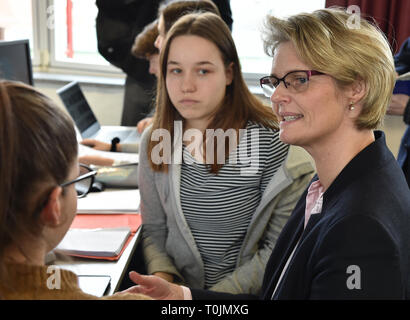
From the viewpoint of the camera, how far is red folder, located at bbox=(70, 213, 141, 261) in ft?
5.12

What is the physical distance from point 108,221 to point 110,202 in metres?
0.16

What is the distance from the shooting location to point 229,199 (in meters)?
1.53

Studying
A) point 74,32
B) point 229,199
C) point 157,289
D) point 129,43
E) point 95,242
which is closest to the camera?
point 157,289

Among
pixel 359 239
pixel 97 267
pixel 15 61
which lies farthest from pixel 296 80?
pixel 15 61

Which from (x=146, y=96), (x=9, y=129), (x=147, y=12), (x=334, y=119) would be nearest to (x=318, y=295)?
(x=334, y=119)

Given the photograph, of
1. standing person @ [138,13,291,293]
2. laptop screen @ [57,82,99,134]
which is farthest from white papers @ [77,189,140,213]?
laptop screen @ [57,82,99,134]

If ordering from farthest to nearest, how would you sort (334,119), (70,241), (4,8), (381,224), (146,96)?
(4,8) < (146,96) < (70,241) < (334,119) < (381,224)

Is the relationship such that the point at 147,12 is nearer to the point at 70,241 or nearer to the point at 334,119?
the point at 70,241

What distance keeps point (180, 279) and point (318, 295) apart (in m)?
0.77

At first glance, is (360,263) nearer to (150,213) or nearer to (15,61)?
(150,213)

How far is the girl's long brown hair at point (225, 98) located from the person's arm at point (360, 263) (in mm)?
707

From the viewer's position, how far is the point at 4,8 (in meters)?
3.59

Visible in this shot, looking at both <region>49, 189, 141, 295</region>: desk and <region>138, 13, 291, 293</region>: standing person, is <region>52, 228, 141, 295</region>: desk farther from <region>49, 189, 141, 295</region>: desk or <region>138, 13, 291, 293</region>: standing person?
Result: <region>138, 13, 291, 293</region>: standing person

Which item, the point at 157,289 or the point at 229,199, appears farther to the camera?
the point at 229,199
